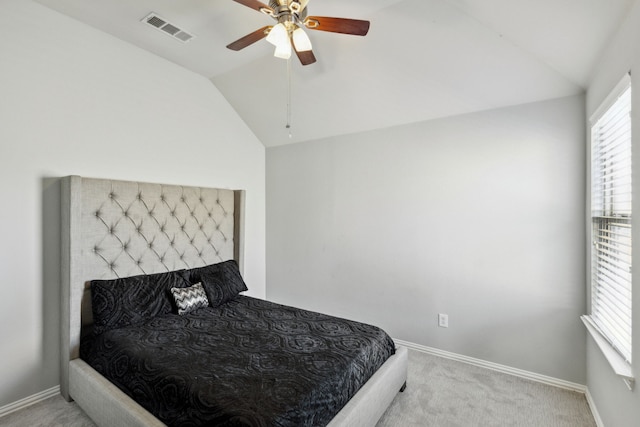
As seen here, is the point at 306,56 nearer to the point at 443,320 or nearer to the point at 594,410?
the point at 443,320

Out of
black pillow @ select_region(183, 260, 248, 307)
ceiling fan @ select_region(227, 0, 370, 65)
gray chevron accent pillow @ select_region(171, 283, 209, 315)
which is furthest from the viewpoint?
black pillow @ select_region(183, 260, 248, 307)

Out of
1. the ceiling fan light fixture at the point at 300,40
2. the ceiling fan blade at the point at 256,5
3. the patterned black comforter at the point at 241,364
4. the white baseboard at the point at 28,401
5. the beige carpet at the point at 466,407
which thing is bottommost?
the beige carpet at the point at 466,407

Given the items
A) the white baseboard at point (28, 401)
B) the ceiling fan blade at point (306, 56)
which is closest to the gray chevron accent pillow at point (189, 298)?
the white baseboard at point (28, 401)

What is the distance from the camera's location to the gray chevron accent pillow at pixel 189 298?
242 centimetres

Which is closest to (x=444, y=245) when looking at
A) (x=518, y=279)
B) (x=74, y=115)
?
(x=518, y=279)

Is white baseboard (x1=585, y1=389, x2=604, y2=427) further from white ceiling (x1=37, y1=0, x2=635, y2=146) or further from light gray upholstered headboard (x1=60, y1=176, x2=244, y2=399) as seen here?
light gray upholstered headboard (x1=60, y1=176, x2=244, y2=399)

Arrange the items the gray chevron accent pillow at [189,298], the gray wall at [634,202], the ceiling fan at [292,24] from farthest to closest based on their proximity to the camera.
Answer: the gray chevron accent pillow at [189,298] < the ceiling fan at [292,24] < the gray wall at [634,202]

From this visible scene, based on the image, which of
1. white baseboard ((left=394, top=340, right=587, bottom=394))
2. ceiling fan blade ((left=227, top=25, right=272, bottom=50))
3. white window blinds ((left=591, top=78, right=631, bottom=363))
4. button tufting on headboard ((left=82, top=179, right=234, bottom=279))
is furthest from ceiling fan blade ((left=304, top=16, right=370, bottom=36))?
white baseboard ((left=394, top=340, right=587, bottom=394))

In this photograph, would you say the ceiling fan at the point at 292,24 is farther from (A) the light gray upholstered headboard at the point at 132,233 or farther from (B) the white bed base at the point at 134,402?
(B) the white bed base at the point at 134,402

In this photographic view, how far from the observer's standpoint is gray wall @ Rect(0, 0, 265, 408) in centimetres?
199

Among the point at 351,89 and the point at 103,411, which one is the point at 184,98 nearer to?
the point at 351,89

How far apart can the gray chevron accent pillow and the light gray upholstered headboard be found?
35 centimetres

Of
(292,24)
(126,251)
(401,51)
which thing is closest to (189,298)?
(126,251)

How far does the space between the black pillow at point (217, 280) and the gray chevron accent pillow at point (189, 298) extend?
5cm
